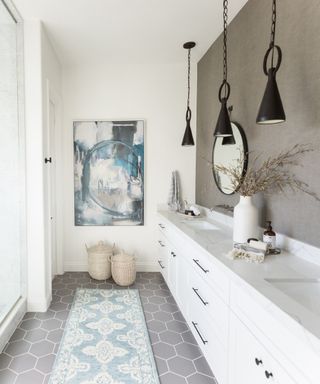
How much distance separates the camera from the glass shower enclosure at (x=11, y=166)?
2.25m

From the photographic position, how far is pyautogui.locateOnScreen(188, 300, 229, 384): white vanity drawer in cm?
149

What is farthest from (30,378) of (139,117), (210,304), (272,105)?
(139,117)

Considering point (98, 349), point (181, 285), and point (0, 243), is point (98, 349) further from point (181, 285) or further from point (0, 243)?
point (0, 243)

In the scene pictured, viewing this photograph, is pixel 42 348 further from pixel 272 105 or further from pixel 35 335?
pixel 272 105

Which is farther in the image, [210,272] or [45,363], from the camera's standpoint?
[45,363]

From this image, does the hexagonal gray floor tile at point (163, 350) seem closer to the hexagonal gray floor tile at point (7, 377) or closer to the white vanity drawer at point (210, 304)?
the white vanity drawer at point (210, 304)

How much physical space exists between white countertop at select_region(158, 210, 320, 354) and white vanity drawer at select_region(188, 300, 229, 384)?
1.51 ft

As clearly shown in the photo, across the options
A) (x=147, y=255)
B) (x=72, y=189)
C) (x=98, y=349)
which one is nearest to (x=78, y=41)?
(x=72, y=189)

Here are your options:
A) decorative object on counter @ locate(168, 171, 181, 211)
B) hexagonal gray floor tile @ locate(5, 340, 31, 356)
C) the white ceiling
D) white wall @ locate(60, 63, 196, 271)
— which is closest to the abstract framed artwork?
white wall @ locate(60, 63, 196, 271)

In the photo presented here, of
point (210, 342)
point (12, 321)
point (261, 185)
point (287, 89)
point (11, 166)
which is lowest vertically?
point (12, 321)

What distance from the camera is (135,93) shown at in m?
3.62

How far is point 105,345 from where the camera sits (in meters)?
2.09

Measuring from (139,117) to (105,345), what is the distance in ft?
8.91

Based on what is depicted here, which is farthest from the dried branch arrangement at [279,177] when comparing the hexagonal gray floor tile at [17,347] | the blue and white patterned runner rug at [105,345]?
the hexagonal gray floor tile at [17,347]
